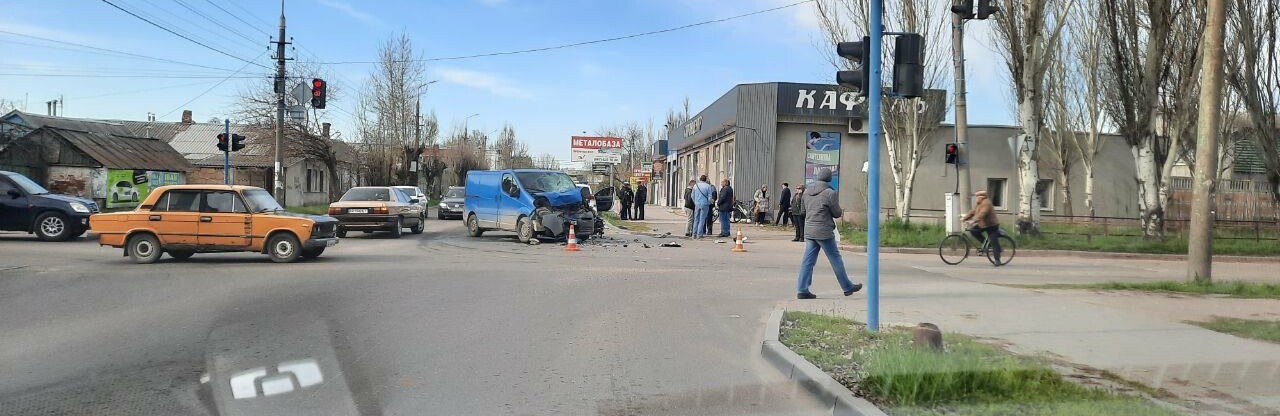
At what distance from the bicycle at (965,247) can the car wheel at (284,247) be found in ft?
→ 39.1

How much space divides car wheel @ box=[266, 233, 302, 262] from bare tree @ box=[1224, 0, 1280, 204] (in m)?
22.1

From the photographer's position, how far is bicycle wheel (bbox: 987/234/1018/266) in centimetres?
1703

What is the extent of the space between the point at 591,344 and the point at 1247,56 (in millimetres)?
21736

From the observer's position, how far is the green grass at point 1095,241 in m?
21.2

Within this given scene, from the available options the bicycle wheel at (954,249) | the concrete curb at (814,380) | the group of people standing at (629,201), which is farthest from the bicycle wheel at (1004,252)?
the group of people standing at (629,201)

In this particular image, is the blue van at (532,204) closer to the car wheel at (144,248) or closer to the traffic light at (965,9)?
the car wheel at (144,248)

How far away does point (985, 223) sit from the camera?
16828 mm

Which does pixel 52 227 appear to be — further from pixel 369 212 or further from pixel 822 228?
pixel 822 228

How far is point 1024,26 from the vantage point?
22422mm

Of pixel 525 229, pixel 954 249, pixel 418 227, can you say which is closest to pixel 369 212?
pixel 418 227

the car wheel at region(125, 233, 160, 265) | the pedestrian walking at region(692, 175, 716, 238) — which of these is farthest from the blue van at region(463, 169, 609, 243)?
the car wheel at region(125, 233, 160, 265)

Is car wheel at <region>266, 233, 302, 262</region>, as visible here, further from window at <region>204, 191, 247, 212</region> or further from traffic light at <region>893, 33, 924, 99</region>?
traffic light at <region>893, 33, 924, 99</region>

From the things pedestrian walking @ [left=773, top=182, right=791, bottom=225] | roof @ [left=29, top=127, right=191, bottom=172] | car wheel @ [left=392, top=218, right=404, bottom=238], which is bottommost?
car wheel @ [left=392, top=218, right=404, bottom=238]

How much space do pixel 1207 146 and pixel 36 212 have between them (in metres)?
22.5
